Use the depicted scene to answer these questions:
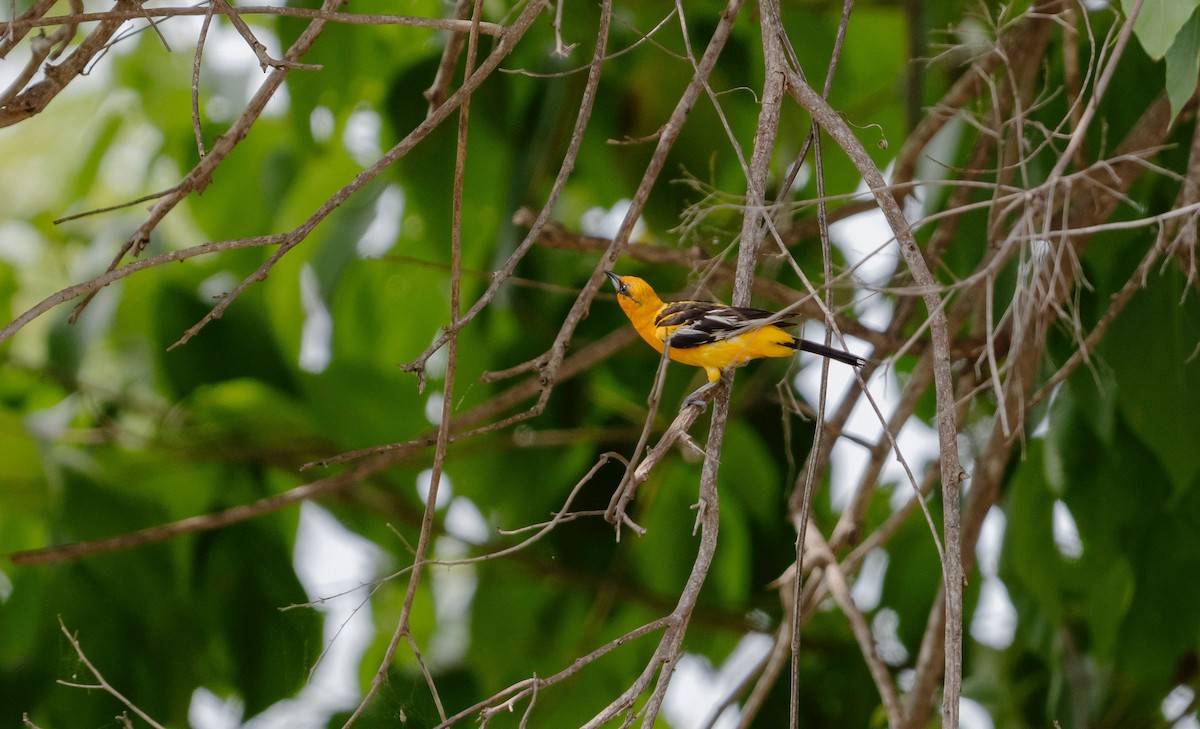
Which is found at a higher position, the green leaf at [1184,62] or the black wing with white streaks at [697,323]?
the green leaf at [1184,62]

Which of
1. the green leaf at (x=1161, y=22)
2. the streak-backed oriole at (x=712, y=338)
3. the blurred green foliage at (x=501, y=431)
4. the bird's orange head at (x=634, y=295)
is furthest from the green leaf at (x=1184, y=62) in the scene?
the blurred green foliage at (x=501, y=431)

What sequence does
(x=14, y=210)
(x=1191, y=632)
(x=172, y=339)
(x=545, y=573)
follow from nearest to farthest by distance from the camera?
(x=1191, y=632), (x=172, y=339), (x=545, y=573), (x=14, y=210)

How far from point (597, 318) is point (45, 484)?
2.33 metres

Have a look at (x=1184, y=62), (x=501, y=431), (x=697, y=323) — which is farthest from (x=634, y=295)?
(x=501, y=431)

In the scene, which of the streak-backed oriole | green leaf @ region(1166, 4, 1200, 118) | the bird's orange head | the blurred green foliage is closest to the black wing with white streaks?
the streak-backed oriole

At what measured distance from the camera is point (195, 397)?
5.00 metres

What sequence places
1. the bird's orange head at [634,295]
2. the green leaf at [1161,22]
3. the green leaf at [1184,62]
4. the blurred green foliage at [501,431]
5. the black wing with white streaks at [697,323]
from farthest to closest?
1. the blurred green foliage at [501,431]
2. the bird's orange head at [634,295]
3. the black wing with white streaks at [697,323]
4. the green leaf at [1184,62]
5. the green leaf at [1161,22]

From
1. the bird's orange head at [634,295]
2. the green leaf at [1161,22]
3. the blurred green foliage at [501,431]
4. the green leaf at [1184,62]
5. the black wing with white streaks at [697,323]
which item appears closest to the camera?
the green leaf at [1161,22]

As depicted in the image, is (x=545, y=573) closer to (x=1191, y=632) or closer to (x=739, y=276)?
(x=1191, y=632)

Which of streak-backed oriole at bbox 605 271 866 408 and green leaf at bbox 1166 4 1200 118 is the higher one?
green leaf at bbox 1166 4 1200 118

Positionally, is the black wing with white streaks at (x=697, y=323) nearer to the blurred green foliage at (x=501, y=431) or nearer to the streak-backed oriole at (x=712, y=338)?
the streak-backed oriole at (x=712, y=338)

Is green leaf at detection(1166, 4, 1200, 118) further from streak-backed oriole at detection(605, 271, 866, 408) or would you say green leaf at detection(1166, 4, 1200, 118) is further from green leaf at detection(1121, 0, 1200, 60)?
streak-backed oriole at detection(605, 271, 866, 408)

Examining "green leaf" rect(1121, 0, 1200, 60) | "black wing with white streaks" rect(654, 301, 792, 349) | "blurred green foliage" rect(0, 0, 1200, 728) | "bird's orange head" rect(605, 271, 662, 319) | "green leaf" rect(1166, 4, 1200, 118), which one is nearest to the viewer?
"green leaf" rect(1121, 0, 1200, 60)

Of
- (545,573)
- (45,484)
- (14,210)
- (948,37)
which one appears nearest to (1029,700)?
(545,573)
